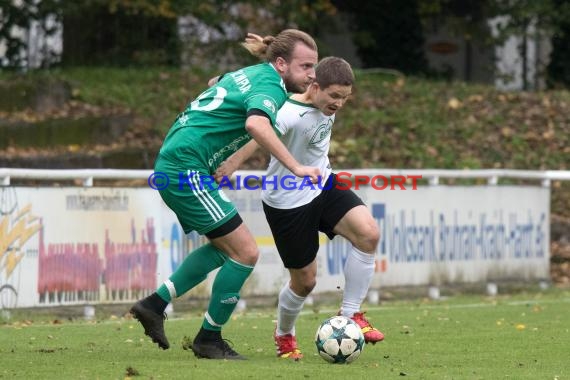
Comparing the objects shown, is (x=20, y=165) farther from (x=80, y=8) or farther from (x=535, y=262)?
(x=535, y=262)

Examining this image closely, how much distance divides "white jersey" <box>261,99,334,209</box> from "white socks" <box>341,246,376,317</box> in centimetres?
48

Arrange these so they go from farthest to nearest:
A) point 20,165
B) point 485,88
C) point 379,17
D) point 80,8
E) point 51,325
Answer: point 379,17 < point 485,88 < point 80,8 < point 20,165 < point 51,325

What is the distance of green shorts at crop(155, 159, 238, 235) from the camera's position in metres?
8.38

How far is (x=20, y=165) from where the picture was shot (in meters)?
18.5

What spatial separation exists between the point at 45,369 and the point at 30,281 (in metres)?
4.48

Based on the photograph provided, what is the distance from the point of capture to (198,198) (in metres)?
8.38

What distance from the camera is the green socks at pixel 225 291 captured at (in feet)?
27.9

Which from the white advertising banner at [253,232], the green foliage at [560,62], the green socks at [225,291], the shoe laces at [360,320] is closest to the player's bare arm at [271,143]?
the green socks at [225,291]

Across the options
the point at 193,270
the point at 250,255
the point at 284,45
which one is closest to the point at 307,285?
the point at 250,255

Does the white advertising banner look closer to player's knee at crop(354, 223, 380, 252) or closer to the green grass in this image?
the green grass

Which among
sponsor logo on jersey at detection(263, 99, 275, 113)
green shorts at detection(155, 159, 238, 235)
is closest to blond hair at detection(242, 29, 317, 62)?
sponsor logo on jersey at detection(263, 99, 275, 113)

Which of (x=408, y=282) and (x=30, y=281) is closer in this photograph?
(x=30, y=281)

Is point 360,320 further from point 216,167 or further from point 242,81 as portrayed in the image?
point 242,81

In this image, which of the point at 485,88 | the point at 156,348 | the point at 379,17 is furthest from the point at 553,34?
the point at 156,348
